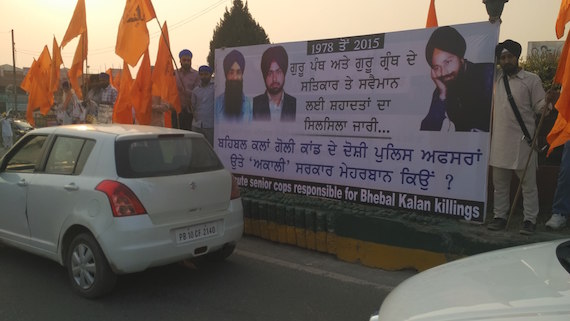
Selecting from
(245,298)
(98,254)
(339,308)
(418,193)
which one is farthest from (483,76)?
(98,254)

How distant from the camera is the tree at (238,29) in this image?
1156 inches

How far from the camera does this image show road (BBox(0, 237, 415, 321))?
12.4 feet

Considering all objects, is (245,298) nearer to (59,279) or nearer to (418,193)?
(59,279)

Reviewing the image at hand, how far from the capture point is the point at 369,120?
564 cm

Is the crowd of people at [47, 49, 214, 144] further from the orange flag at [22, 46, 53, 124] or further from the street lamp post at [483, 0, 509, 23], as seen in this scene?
the street lamp post at [483, 0, 509, 23]

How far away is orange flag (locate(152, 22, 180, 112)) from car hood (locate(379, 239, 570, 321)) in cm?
646

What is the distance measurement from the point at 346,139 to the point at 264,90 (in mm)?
1545

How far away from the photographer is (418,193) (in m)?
5.27

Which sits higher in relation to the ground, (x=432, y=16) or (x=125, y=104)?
(x=432, y=16)

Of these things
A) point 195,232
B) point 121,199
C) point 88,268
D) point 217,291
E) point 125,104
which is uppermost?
point 125,104

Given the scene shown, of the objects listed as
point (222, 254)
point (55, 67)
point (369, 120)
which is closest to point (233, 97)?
point (369, 120)

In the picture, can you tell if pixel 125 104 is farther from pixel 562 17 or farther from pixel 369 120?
pixel 562 17

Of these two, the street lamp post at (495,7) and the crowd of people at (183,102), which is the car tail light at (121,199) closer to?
the crowd of people at (183,102)

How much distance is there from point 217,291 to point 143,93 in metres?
5.01
